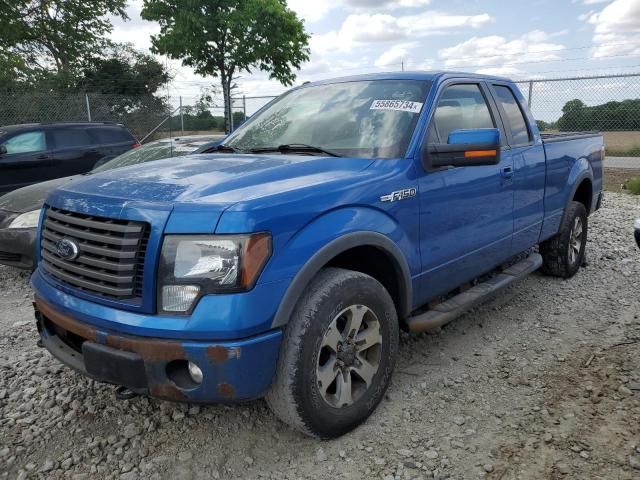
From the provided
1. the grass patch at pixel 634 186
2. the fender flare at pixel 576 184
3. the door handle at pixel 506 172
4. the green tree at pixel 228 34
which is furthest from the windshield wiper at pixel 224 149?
the green tree at pixel 228 34

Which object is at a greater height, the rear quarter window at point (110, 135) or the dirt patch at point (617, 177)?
the rear quarter window at point (110, 135)

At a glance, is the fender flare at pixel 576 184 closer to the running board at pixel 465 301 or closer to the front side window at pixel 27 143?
the running board at pixel 465 301

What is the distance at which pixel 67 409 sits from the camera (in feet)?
9.63

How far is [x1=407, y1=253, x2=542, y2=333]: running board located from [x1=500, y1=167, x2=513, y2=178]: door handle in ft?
2.52

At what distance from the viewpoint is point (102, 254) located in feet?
7.42

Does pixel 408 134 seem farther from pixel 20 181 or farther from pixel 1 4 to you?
pixel 1 4

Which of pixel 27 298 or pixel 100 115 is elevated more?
pixel 100 115

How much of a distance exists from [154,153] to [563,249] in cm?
481

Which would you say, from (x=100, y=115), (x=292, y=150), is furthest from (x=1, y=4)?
(x=292, y=150)

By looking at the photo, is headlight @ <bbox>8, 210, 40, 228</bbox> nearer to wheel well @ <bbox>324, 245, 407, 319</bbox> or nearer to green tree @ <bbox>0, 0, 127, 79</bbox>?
wheel well @ <bbox>324, 245, 407, 319</bbox>

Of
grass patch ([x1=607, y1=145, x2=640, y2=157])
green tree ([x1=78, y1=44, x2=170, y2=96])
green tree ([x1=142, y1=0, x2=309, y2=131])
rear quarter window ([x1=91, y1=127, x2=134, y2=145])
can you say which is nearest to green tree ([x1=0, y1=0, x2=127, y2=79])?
green tree ([x1=78, y1=44, x2=170, y2=96])

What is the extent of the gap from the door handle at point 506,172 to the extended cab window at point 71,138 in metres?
7.40

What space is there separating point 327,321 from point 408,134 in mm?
1277

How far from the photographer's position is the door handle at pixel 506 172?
12.1ft
